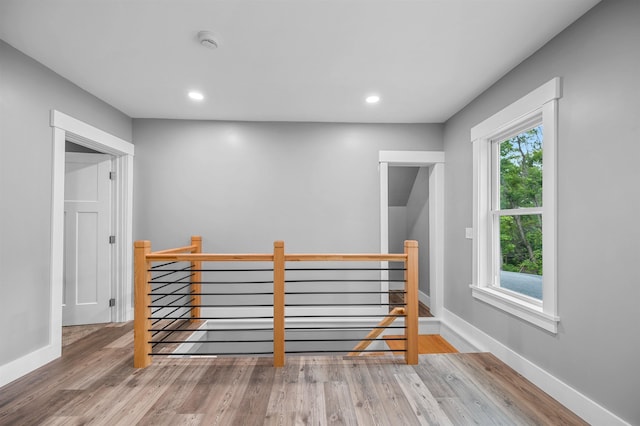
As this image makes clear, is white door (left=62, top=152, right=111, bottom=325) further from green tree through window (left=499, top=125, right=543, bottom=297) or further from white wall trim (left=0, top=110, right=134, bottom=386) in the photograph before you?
green tree through window (left=499, top=125, right=543, bottom=297)

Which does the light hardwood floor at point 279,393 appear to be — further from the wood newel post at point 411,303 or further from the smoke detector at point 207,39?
the smoke detector at point 207,39

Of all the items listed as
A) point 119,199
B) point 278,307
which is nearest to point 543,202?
point 278,307

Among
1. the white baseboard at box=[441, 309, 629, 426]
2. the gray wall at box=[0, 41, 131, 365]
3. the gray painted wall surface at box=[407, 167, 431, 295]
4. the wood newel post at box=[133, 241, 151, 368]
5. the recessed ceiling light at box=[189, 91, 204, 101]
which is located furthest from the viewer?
the gray painted wall surface at box=[407, 167, 431, 295]

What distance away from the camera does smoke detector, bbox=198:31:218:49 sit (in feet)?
6.55

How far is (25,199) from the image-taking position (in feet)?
7.41

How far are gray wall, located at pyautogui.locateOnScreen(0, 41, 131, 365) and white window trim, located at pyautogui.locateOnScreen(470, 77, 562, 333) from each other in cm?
363

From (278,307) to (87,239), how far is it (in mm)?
2499

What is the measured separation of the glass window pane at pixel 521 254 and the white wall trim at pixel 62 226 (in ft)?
12.3

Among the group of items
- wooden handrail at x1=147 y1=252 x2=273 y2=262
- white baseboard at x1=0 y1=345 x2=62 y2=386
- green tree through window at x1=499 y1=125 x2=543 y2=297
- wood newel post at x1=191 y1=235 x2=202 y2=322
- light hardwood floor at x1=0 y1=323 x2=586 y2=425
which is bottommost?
light hardwood floor at x1=0 y1=323 x2=586 y2=425

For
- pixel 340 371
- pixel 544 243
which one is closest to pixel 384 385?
pixel 340 371

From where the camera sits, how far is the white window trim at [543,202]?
79.8 inches

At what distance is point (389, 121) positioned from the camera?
3.74 meters

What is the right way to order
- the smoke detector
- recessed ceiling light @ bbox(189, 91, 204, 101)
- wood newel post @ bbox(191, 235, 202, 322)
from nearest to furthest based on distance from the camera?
the smoke detector → recessed ceiling light @ bbox(189, 91, 204, 101) → wood newel post @ bbox(191, 235, 202, 322)

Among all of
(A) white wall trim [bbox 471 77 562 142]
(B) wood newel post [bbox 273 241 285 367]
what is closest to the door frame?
(B) wood newel post [bbox 273 241 285 367]
